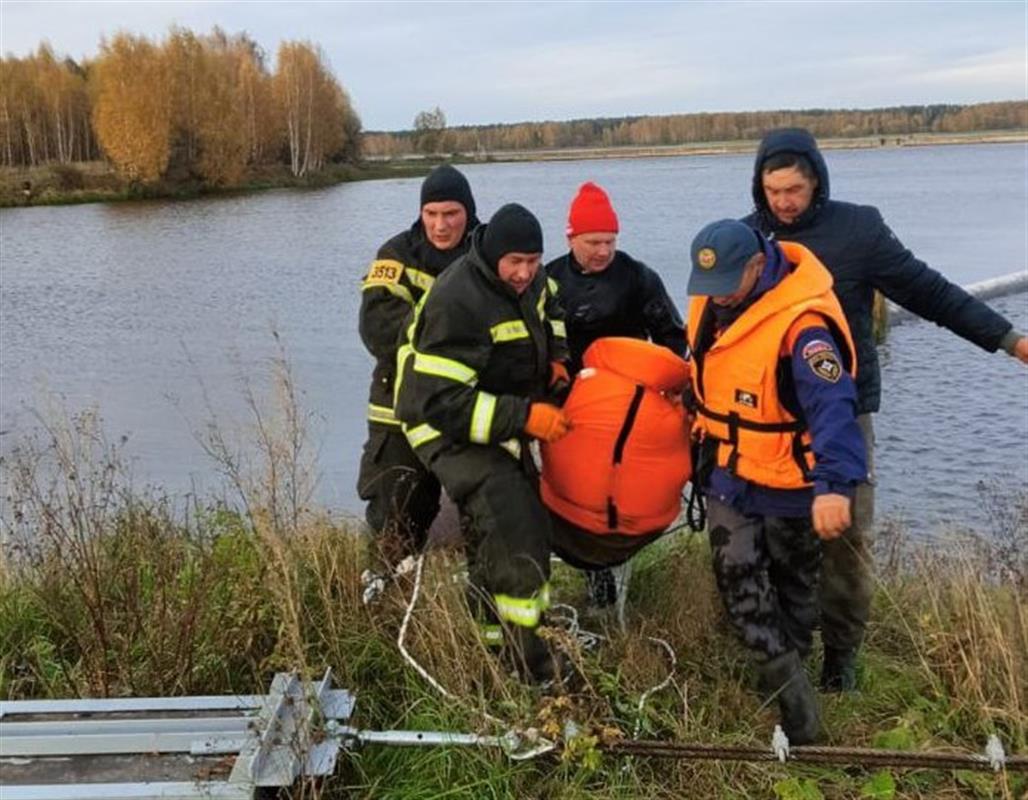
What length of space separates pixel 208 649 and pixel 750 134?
111 metres

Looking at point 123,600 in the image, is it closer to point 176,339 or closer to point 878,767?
point 878,767

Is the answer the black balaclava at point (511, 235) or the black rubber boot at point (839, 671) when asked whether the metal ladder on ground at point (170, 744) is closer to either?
the black balaclava at point (511, 235)

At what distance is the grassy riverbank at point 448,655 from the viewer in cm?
319

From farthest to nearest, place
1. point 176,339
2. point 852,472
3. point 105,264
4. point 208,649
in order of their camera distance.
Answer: point 105,264 < point 176,339 < point 208,649 < point 852,472

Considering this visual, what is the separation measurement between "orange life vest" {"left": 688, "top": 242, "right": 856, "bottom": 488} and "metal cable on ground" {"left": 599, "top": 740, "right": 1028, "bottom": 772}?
2.66 feet

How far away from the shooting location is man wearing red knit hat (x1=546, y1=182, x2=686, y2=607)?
4387mm

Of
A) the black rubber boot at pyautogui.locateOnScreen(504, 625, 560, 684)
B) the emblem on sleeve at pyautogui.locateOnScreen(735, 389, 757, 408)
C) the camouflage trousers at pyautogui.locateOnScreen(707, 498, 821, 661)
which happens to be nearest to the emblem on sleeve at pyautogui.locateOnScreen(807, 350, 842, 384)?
the emblem on sleeve at pyautogui.locateOnScreen(735, 389, 757, 408)

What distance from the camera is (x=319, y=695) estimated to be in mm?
3383

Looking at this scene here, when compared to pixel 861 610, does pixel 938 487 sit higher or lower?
lower

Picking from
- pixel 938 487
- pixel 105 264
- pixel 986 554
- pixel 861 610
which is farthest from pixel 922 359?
pixel 105 264

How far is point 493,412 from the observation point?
137 inches

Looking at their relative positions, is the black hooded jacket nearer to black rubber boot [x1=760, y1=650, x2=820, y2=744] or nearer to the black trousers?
black rubber boot [x1=760, y1=650, x2=820, y2=744]

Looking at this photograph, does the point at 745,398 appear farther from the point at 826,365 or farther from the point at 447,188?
the point at 447,188

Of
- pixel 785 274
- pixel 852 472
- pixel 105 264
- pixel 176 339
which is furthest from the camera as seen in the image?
pixel 105 264
